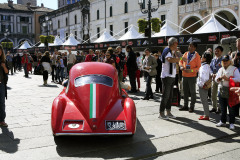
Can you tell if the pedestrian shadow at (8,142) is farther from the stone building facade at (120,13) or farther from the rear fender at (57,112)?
the stone building facade at (120,13)

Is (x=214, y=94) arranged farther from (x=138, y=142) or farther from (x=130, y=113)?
(x=130, y=113)

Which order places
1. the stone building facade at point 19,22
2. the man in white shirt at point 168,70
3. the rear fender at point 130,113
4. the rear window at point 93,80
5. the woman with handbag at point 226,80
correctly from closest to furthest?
the rear fender at point 130,113 < the rear window at point 93,80 < the woman with handbag at point 226,80 < the man in white shirt at point 168,70 < the stone building facade at point 19,22

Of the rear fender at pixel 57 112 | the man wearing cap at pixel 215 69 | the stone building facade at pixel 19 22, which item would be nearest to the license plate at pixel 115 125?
the rear fender at pixel 57 112

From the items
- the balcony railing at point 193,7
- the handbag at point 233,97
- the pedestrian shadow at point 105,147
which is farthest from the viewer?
the balcony railing at point 193,7

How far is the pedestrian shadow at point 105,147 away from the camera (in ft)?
14.5

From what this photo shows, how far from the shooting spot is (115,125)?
185 inches

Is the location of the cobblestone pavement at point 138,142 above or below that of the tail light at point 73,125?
below

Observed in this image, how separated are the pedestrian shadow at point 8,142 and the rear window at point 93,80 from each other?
157cm

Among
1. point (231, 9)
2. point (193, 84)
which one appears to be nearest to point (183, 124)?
point (193, 84)

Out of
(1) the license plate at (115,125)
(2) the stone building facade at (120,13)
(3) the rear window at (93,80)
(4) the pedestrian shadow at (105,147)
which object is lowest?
(4) the pedestrian shadow at (105,147)

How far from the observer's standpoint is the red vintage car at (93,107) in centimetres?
460

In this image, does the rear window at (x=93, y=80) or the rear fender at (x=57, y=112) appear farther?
the rear window at (x=93, y=80)

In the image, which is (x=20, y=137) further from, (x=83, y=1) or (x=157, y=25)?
(x=83, y=1)

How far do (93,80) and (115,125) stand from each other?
1141mm
